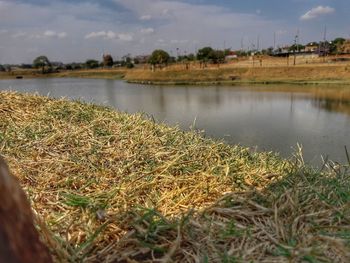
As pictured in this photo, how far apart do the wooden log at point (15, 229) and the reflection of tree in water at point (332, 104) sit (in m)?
24.3

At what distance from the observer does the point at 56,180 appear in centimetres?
252

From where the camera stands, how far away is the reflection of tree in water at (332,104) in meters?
24.5

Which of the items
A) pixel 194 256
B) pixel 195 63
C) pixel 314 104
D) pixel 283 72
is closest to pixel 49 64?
pixel 195 63

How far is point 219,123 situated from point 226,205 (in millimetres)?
16250

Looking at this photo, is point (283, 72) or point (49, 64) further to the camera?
point (49, 64)

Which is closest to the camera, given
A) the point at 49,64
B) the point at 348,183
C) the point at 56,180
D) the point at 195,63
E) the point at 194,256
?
the point at 194,256

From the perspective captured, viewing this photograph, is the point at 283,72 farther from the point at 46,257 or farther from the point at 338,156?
the point at 46,257

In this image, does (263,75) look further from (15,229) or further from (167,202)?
(15,229)

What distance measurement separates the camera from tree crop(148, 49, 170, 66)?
277ft

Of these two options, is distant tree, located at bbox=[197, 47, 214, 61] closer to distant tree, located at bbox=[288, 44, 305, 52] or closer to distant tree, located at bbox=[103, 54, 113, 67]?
distant tree, located at bbox=[288, 44, 305, 52]

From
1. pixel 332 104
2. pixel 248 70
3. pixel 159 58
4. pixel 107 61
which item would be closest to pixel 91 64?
pixel 107 61

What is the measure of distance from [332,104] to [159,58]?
202ft

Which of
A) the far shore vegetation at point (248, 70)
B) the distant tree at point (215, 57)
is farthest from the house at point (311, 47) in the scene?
the distant tree at point (215, 57)

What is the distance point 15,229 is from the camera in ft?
3.82
